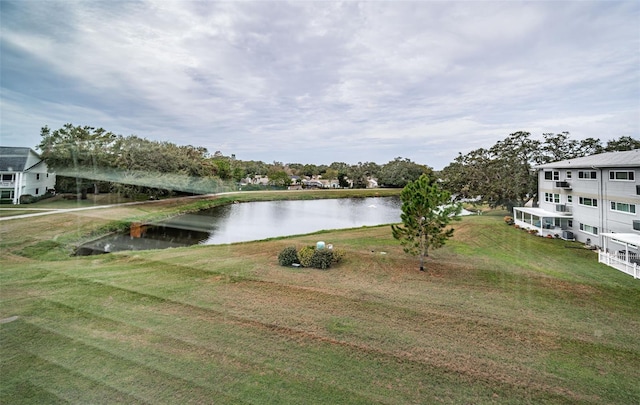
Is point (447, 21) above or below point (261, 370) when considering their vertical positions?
above

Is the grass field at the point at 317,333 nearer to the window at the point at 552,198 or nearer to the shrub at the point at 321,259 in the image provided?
the shrub at the point at 321,259

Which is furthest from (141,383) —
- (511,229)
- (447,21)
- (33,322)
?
(511,229)

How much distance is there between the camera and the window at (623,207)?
11630 millimetres

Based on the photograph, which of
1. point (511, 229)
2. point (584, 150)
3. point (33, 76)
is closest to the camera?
point (33, 76)

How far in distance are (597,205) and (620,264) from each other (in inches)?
161

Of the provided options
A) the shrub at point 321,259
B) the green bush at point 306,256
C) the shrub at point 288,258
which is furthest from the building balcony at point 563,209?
the shrub at point 288,258

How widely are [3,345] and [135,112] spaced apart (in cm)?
2335

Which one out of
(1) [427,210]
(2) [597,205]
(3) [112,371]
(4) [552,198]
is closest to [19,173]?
(3) [112,371]

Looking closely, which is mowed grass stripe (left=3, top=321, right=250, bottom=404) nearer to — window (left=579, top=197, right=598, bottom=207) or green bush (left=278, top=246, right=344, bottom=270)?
green bush (left=278, top=246, right=344, bottom=270)

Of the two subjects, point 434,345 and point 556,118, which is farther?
point 556,118

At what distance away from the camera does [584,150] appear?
21.7m

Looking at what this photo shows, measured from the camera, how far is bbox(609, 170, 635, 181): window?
11.7 meters

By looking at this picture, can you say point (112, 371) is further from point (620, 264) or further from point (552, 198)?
point (552, 198)

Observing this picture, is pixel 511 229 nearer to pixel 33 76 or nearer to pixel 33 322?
pixel 33 322
